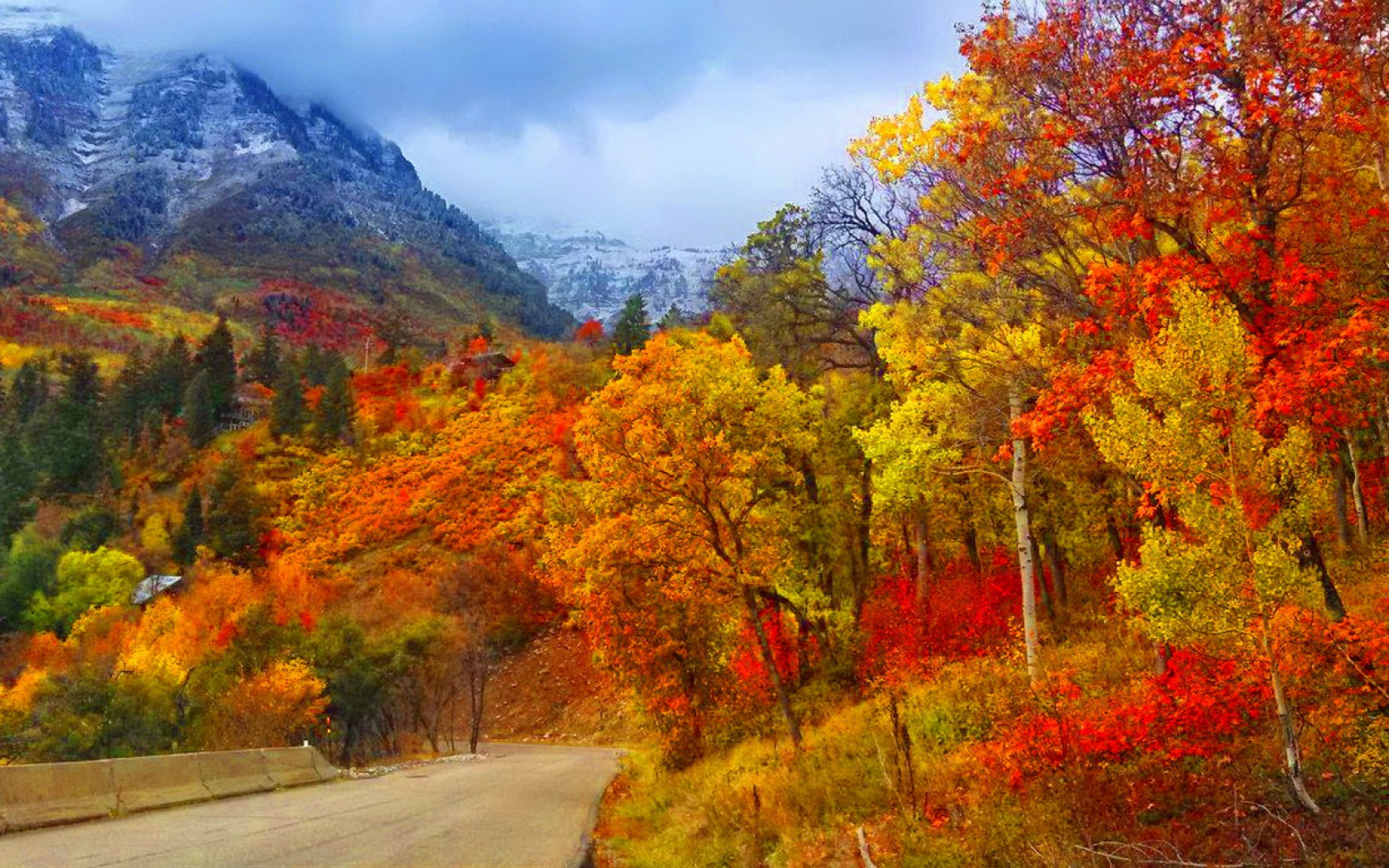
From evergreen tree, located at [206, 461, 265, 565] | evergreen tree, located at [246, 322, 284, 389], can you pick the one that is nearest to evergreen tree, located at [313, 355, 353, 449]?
evergreen tree, located at [206, 461, 265, 565]

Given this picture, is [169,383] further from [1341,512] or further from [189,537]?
[1341,512]

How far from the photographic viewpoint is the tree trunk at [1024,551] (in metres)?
14.2

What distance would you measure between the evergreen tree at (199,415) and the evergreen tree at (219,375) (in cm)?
196

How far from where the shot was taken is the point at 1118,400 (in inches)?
340

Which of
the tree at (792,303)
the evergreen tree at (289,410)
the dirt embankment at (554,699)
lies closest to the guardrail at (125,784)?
the tree at (792,303)

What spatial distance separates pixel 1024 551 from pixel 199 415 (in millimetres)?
105492

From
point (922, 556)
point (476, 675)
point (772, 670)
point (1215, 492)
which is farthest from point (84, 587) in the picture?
point (1215, 492)

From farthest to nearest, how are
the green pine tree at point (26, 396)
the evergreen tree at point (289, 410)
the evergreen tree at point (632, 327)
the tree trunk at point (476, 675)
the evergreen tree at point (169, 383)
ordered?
the green pine tree at point (26, 396) < the evergreen tree at point (169, 383) < the evergreen tree at point (289, 410) < the evergreen tree at point (632, 327) < the tree trunk at point (476, 675)

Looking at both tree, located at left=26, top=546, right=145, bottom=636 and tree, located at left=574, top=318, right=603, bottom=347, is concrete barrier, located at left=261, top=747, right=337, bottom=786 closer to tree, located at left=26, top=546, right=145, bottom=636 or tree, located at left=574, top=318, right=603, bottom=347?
tree, located at left=26, top=546, right=145, bottom=636

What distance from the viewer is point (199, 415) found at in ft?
330

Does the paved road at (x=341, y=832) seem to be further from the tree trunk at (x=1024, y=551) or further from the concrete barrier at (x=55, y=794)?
the tree trunk at (x=1024, y=551)

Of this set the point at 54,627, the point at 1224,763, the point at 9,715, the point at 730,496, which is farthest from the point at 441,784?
the point at 54,627

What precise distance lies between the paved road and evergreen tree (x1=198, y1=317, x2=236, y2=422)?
332ft

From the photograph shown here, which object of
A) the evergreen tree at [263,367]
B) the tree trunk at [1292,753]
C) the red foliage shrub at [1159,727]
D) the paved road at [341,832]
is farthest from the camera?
the evergreen tree at [263,367]
